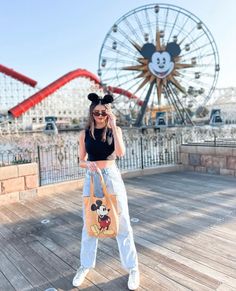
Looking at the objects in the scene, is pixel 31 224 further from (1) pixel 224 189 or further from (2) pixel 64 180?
(1) pixel 224 189

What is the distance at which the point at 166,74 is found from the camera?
2153 centimetres

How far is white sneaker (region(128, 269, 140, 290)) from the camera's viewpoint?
200 cm

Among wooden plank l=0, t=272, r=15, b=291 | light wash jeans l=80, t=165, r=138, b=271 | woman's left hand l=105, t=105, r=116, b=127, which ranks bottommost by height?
wooden plank l=0, t=272, r=15, b=291

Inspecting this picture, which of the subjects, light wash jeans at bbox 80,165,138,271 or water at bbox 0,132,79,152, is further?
water at bbox 0,132,79,152

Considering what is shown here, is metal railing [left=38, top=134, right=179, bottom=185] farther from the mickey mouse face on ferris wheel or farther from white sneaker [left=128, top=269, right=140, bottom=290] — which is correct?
the mickey mouse face on ferris wheel

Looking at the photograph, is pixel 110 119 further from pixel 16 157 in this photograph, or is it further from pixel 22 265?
pixel 16 157

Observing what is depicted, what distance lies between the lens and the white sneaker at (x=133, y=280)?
78.6 inches

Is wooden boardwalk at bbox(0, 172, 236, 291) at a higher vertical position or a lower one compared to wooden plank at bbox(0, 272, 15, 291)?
higher

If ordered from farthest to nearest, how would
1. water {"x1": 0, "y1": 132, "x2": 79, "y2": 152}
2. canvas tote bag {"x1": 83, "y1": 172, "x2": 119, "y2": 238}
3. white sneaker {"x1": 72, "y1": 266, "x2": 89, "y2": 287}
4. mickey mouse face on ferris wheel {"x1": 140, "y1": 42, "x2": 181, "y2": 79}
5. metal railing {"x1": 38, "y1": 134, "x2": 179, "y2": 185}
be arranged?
mickey mouse face on ferris wheel {"x1": 140, "y1": 42, "x2": 181, "y2": 79} → water {"x1": 0, "y1": 132, "x2": 79, "y2": 152} → metal railing {"x1": 38, "y1": 134, "x2": 179, "y2": 185} → white sneaker {"x1": 72, "y1": 266, "x2": 89, "y2": 287} → canvas tote bag {"x1": 83, "y1": 172, "x2": 119, "y2": 238}

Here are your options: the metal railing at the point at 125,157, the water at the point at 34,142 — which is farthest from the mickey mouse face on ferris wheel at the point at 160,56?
the metal railing at the point at 125,157

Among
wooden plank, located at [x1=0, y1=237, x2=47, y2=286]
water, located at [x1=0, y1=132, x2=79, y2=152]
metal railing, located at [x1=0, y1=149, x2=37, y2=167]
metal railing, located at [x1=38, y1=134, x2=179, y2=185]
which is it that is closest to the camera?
wooden plank, located at [x1=0, y1=237, x2=47, y2=286]

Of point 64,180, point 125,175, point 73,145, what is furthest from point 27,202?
point 125,175

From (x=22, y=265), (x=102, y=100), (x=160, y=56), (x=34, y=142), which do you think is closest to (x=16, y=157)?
(x=22, y=265)

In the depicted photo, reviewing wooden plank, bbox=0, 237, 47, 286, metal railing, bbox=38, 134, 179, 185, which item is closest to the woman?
wooden plank, bbox=0, 237, 47, 286
